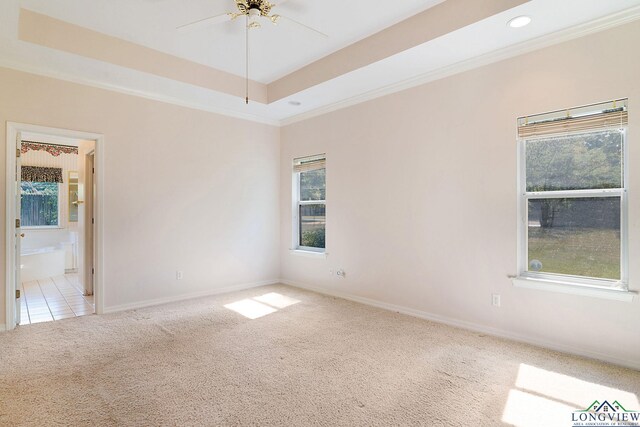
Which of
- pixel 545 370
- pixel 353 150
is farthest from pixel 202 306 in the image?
pixel 545 370

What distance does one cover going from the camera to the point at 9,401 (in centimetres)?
215

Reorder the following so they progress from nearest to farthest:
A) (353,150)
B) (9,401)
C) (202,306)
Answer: (9,401) → (202,306) → (353,150)

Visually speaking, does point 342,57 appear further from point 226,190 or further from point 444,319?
point 444,319

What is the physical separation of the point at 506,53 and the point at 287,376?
3.45m

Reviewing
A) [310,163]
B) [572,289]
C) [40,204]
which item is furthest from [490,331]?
[40,204]

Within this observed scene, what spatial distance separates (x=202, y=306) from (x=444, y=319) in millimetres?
2941

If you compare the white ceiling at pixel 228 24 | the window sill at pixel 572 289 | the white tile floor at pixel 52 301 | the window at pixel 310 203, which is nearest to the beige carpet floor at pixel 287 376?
the white tile floor at pixel 52 301

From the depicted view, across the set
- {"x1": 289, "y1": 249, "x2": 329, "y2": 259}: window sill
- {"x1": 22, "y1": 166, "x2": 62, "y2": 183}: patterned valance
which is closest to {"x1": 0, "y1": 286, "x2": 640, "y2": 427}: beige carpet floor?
{"x1": 289, "y1": 249, "x2": 329, "y2": 259}: window sill

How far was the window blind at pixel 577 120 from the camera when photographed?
2652mm

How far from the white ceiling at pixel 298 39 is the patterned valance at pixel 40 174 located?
4.49 metres

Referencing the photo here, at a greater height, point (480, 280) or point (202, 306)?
point (480, 280)

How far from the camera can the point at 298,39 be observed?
3.49 metres

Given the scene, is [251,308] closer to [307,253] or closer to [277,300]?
[277,300]

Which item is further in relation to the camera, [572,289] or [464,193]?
[464,193]
